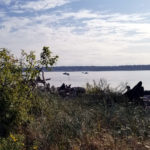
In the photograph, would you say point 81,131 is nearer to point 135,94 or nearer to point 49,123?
point 49,123

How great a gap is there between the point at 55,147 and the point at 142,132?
221cm

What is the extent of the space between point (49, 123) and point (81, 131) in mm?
1359

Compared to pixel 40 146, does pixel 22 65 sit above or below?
above

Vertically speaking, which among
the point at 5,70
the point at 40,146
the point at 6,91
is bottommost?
the point at 40,146

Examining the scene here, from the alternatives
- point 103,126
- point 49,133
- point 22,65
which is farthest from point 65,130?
point 22,65

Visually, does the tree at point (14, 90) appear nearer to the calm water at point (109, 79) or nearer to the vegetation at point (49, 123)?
the vegetation at point (49, 123)

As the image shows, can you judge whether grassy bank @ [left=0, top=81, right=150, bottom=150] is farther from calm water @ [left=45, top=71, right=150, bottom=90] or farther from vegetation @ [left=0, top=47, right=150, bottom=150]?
calm water @ [left=45, top=71, right=150, bottom=90]

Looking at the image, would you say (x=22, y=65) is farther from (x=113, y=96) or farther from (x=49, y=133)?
(x=113, y=96)

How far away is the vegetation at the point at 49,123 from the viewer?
6.04 meters

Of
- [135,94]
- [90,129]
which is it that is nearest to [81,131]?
[90,129]

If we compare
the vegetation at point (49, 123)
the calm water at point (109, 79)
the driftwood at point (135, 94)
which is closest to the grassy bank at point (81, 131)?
the vegetation at point (49, 123)

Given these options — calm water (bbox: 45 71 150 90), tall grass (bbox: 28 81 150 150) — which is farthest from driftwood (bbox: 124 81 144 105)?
tall grass (bbox: 28 81 150 150)

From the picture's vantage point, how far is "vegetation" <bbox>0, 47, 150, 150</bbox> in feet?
19.8

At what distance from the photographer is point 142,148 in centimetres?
594
